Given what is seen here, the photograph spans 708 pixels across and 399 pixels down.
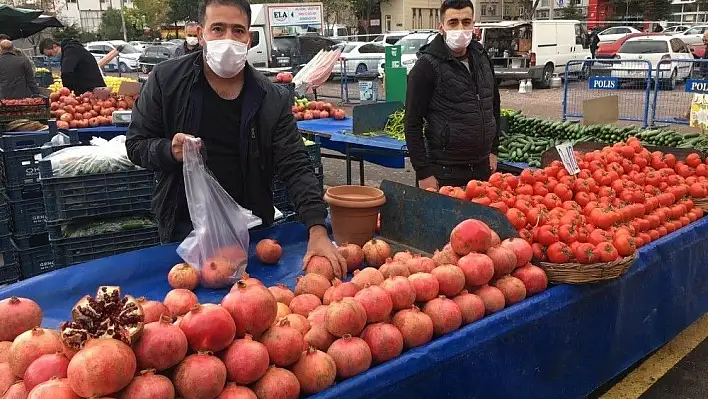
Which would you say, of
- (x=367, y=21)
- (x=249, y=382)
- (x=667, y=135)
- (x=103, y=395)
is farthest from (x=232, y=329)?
(x=367, y=21)

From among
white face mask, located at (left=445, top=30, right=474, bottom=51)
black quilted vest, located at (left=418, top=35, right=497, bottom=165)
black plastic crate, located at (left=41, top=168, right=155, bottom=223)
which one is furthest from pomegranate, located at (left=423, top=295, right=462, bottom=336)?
black plastic crate, located at (left=41, top=168, right=155, bottom=223)

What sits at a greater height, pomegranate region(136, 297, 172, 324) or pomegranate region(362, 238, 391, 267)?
pomegranate region(136, 297, 172, 324)

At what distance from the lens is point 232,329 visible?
1881mm

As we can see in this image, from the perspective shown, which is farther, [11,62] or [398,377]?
[11,62]

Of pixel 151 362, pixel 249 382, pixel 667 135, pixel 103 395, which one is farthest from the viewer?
pixel 667 135

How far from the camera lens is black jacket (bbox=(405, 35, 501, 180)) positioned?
4355mm

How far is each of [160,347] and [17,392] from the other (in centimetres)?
41

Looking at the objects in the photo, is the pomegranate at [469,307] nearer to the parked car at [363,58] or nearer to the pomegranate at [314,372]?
the pomegranate at [314,372]

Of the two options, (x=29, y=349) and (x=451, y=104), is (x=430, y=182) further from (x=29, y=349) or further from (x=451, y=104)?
(x=29, y=349)

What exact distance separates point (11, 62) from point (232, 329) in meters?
9.40

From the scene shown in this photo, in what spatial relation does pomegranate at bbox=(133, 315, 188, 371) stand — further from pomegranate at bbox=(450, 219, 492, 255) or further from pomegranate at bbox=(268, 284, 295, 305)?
pomegranate at bbox=(450, 219, 492, 255)

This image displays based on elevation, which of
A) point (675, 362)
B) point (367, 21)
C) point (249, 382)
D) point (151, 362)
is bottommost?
point (675, 362)

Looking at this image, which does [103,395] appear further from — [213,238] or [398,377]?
[213,238]

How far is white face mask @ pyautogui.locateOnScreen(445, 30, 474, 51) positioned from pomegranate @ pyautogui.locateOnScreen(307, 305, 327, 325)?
2649 mm
